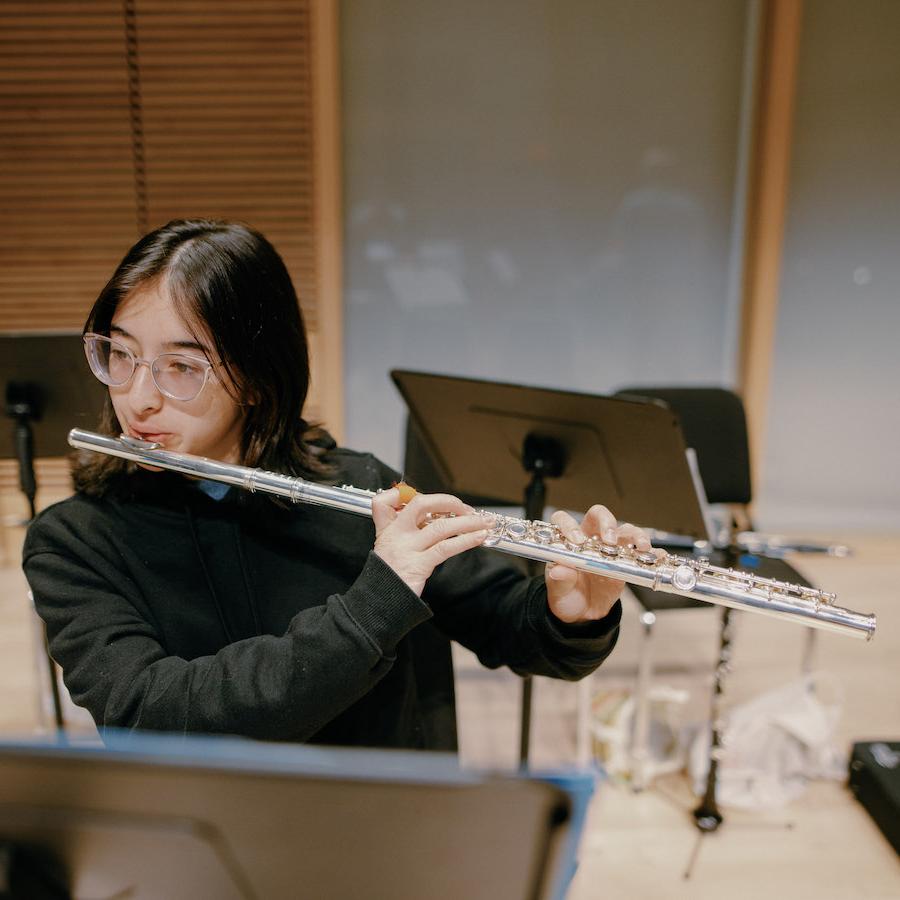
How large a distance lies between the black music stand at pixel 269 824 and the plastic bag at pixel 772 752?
168cm

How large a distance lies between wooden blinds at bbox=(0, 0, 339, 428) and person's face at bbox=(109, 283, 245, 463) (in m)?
2.29

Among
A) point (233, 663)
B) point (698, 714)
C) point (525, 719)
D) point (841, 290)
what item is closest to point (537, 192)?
point (841, 290)

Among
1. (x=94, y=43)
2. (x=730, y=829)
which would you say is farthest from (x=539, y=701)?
(x=94, y=43)

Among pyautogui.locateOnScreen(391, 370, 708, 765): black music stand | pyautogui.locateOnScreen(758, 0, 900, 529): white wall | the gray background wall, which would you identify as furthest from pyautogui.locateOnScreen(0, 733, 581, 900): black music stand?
pyautogui.locateOnScreen(758, 0, 900, 529): white wall

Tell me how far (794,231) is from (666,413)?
2.56 meters

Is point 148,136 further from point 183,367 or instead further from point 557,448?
point 183,367

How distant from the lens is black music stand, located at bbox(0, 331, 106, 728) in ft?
5.77

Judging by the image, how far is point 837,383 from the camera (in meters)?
3.64

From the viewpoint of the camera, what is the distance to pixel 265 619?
42.6 inches

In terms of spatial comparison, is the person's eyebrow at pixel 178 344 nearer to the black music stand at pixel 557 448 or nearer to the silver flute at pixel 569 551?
the silver flute at pixel 569 551

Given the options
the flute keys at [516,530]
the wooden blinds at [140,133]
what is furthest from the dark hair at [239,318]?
the wooden blinds at [140,133]

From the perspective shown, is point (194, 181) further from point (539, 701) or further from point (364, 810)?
point (364, 810)

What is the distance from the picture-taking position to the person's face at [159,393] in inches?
38.1

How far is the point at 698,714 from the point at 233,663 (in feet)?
6.44
